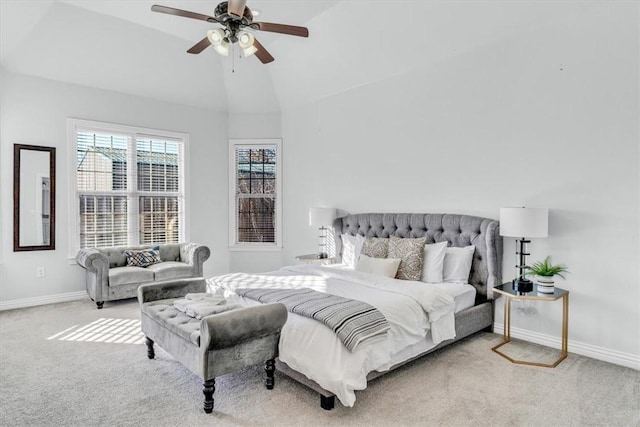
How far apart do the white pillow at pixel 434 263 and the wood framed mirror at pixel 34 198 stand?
4801 mm

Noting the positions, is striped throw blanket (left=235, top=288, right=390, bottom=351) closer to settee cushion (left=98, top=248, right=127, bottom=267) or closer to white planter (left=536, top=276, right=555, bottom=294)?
white planter (left=536, top=276, right=555, bottom=294)

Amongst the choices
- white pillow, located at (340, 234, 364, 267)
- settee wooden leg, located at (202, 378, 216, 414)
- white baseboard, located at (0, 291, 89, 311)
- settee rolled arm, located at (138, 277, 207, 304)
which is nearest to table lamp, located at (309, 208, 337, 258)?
white pillow, located at (340, 234, 364, 267)

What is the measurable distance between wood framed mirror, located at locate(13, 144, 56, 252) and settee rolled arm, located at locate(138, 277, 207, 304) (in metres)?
2.61

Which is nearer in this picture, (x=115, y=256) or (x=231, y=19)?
(x=231, y=19)

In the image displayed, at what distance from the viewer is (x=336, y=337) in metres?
2.48

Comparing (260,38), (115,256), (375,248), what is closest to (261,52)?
(260,38)

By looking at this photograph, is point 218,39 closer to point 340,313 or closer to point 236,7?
point 236,7

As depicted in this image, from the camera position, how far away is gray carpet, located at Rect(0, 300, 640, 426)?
2383mm

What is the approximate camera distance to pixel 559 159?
3.53m

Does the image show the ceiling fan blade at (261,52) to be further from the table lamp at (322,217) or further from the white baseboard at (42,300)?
the white baseboard at (42,300)

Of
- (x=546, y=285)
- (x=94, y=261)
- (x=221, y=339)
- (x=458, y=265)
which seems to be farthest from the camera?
(x=94, y=261)

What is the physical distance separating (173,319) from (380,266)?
2054 mm

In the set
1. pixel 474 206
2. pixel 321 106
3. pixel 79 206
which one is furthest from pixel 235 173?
pixel 474 206

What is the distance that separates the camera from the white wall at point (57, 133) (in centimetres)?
482
